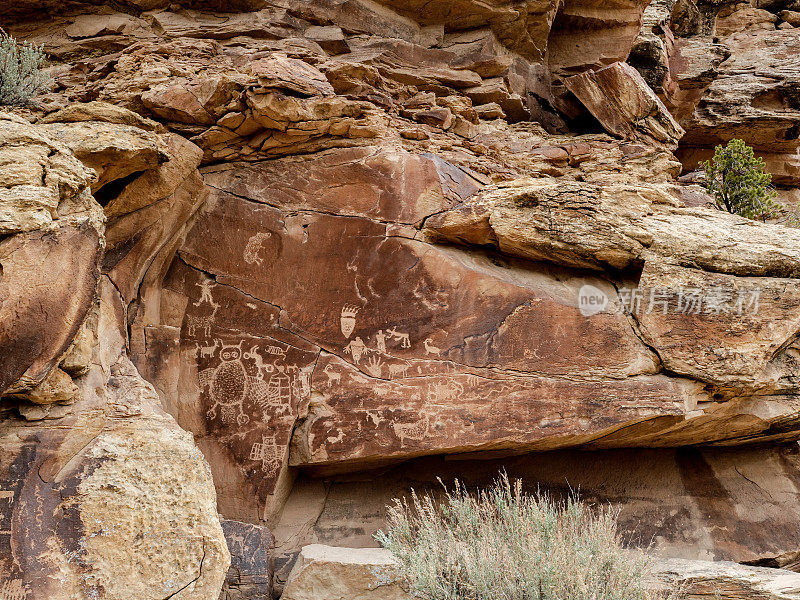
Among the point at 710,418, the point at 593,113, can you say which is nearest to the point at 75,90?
the point at 593,113

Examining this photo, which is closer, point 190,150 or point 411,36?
point 190,150

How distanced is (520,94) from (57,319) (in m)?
6.14

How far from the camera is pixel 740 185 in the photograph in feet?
26.5

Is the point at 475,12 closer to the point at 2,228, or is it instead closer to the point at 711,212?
the point at 711,212

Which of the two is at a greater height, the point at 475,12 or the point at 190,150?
the point at 475,12

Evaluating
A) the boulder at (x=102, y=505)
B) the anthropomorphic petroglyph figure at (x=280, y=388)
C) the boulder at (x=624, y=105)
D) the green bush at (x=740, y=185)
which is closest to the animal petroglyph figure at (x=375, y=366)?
the anthropomorphic petroglyph figure at (x=280, y=388)

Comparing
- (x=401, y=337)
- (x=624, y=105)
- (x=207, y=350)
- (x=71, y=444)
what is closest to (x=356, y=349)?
(x=401, y=337)

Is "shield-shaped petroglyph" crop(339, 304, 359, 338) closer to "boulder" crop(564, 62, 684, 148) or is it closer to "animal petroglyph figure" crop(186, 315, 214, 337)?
"animal petroglyph figure" crop(186, 315, 214, 337)

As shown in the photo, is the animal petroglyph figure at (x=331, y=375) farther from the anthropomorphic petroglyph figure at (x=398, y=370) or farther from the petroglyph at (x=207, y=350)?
the petroglyph at (x=207, y=350)

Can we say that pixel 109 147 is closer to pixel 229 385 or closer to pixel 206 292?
pixel 206 292

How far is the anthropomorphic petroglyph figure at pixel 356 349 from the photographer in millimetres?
5512

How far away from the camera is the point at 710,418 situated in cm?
570

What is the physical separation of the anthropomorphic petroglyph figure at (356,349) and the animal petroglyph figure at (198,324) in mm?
1210

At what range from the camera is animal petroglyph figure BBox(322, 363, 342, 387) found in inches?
215
